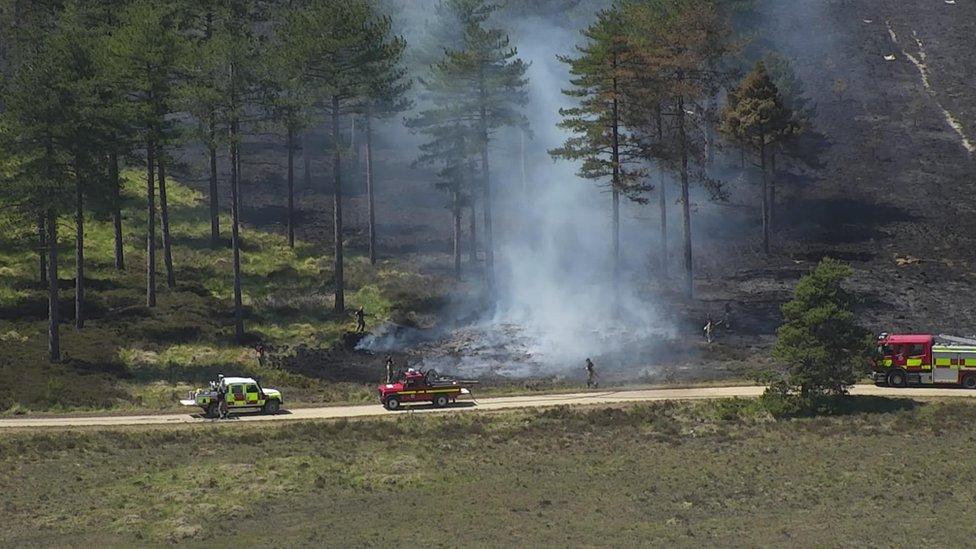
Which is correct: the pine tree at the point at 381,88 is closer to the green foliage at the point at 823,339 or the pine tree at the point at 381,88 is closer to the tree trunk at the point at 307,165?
the tree trunk at the point at 307,165

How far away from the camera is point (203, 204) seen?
81.7 meters

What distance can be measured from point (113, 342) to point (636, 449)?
94.0ft

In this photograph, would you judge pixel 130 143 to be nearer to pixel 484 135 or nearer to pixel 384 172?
pixel 484 135

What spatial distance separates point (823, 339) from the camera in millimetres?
44656

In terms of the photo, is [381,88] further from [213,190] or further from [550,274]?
[550,274]

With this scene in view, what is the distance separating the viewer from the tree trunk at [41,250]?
53.5 meters

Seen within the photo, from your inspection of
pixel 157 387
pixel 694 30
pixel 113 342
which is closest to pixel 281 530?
pixel 157 387

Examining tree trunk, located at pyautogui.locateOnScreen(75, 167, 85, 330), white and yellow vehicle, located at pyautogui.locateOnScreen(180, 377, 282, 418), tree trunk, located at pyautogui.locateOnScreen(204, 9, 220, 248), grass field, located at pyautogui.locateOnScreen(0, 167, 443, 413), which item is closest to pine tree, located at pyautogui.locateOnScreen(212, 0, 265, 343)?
grass field, located at pyautogui.locateOnScreen(0, 167, 443, 413)

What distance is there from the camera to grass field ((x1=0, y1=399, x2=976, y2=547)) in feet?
103

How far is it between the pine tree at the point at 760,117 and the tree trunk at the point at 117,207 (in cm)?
4142

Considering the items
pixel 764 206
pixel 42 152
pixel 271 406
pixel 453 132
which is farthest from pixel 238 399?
pixel 764 206

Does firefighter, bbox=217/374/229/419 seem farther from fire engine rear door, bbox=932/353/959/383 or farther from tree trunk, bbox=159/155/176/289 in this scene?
fire engine rear door, bbox=932/353/959/383

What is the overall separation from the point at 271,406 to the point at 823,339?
23204mm

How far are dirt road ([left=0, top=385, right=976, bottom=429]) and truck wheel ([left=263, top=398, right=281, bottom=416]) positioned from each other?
0.49 m
